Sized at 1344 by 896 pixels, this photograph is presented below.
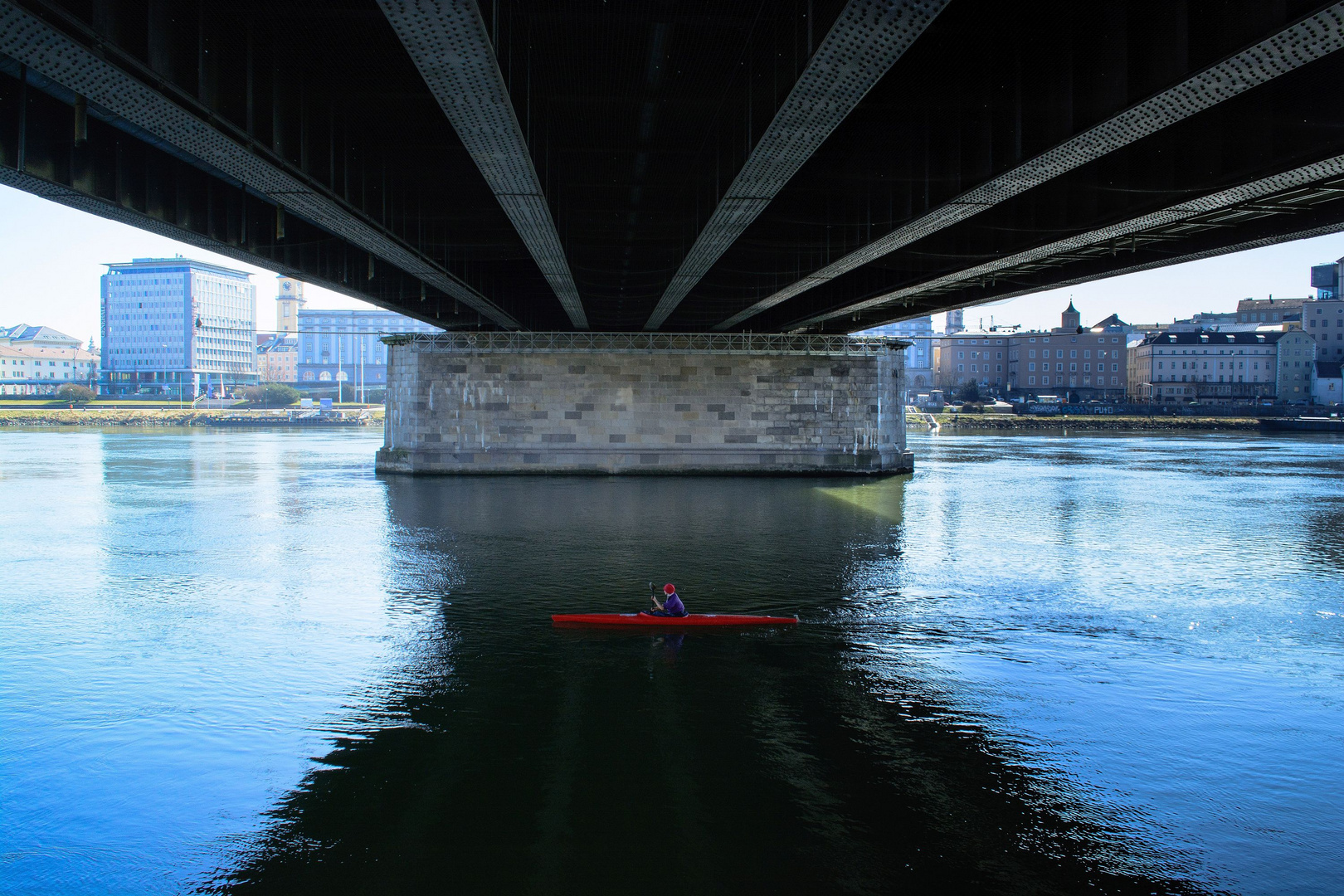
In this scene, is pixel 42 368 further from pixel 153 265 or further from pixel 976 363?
pixel 976 363

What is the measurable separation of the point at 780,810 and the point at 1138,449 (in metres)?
71.7

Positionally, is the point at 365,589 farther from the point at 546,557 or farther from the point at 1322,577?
the point at 1322,577

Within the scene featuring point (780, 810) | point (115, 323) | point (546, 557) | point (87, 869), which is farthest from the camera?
point (115, 323)

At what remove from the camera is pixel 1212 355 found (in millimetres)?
143625

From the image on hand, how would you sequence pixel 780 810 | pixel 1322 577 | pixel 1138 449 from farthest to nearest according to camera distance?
pixel 1138 449 < pixel 1322 577 < pixel 780 810

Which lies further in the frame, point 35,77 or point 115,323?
point 115,323

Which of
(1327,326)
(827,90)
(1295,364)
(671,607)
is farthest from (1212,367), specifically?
(827,90)

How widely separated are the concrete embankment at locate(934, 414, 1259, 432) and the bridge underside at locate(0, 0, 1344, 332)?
308 ft

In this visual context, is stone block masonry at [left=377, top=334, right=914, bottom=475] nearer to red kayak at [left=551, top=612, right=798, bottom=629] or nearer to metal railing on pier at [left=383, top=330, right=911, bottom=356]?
metal railing on pier at [left=383, top=330, right=911, bottom=356]

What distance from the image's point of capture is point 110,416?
11000 centimetres

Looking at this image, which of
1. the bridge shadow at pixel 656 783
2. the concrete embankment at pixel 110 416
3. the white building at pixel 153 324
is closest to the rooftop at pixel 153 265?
the white building at pixel 153 324

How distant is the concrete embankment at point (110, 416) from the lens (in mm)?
106875

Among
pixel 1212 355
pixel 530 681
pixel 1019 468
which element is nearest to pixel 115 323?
pixel 1019 468

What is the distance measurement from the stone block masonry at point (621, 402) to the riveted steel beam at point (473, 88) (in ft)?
80.3
